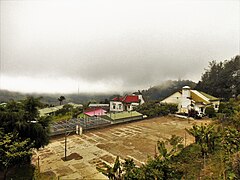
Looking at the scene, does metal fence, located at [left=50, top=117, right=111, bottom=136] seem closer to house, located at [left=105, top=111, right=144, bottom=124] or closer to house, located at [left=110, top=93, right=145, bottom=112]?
house, located at [left=105, top=111, right=144, bottom=124]

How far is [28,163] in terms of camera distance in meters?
15.6

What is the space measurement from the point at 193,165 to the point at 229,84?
40.4m

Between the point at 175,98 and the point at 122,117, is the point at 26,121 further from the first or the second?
the point at 175,98

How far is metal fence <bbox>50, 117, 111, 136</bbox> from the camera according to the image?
2452cm

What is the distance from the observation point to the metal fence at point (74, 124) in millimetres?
24516

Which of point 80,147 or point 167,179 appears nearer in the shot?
point 167,179

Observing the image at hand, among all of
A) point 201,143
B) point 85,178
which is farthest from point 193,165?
point 85,178

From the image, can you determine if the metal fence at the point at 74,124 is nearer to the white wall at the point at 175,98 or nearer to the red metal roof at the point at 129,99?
the white wall at the point at 175,98

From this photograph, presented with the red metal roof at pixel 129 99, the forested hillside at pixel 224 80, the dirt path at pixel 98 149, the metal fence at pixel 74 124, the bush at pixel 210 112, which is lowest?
the dirt path at pixel 98 149

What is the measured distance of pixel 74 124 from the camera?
86.9 feet

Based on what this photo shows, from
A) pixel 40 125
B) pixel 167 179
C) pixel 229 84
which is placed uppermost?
pixel 229 84

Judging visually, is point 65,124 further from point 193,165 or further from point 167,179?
point 167,179

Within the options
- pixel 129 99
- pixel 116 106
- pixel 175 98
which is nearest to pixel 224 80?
pixel 175 98

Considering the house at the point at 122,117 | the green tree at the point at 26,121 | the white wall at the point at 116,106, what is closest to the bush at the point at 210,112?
the house at the point at 122,117
